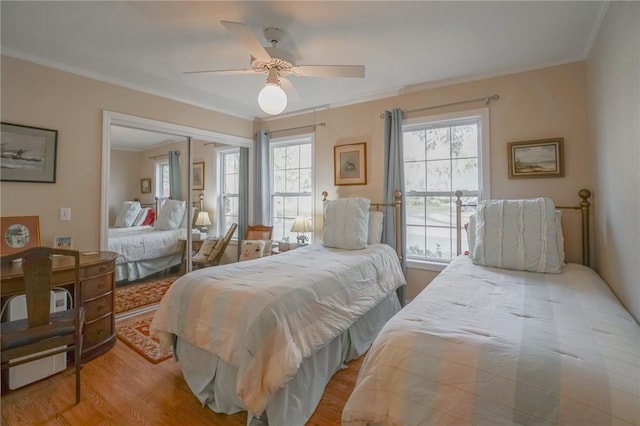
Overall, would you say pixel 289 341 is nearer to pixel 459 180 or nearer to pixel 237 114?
pixel 459 180

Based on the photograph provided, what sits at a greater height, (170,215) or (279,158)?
(279,158)

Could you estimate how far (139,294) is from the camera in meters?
3.39

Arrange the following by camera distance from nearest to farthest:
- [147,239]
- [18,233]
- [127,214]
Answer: [18,233], [127,214], [147,239]

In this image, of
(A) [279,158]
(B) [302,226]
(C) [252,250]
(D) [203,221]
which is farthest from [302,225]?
(D) [203,221]

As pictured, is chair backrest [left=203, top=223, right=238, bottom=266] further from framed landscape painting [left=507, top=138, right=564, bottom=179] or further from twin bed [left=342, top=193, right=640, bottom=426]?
framed landscape painting [left=507, top=138, right=564, bottom=179]

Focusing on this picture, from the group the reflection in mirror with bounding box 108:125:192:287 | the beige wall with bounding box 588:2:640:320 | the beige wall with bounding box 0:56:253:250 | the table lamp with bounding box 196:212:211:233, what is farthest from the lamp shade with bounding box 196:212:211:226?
the beige wall with bounding box 588:2:640:320

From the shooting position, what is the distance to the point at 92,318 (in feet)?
7.93

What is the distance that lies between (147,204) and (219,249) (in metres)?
1.14

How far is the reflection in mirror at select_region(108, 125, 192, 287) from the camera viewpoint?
3119 millimetres

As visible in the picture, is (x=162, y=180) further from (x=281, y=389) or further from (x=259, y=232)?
(x=281, y=389)

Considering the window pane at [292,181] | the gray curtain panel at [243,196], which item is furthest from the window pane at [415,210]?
the gray curtain panel at [243,196]

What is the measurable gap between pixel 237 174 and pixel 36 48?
244cm

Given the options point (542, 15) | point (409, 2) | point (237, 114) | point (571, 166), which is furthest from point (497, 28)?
point (237, 114)

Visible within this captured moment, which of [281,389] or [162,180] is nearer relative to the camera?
[281,389]
